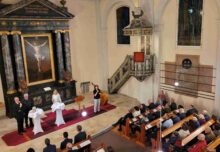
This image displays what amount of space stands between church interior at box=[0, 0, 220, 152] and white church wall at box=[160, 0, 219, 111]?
41mm

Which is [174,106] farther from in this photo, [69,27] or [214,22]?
[69,27]

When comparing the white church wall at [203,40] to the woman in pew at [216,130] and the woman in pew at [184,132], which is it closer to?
the woman in pew at [216,130]

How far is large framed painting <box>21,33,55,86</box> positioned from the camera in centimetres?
1008

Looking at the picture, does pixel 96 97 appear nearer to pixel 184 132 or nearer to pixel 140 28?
pixel 140 28

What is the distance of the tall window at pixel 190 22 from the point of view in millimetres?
8492

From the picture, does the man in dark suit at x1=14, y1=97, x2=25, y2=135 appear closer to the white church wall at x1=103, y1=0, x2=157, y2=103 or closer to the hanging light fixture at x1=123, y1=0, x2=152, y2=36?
the hanging light fixture at x1=123, y1=0, x2=152, y2=36

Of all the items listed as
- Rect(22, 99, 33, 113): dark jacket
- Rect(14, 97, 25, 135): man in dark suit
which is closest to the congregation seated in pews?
Rect(22, 99, 33, 113): dark jacket

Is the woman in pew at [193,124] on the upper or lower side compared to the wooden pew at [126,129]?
upper

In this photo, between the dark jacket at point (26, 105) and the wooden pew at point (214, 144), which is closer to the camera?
the wooden pew at point (214, 144)

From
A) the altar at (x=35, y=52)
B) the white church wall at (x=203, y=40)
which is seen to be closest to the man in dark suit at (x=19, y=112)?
the altar at (x=35, y=52)

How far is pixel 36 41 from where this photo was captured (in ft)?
33.9

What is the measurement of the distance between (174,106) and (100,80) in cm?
622

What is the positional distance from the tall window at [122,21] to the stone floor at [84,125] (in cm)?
363

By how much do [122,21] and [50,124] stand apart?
715cm
